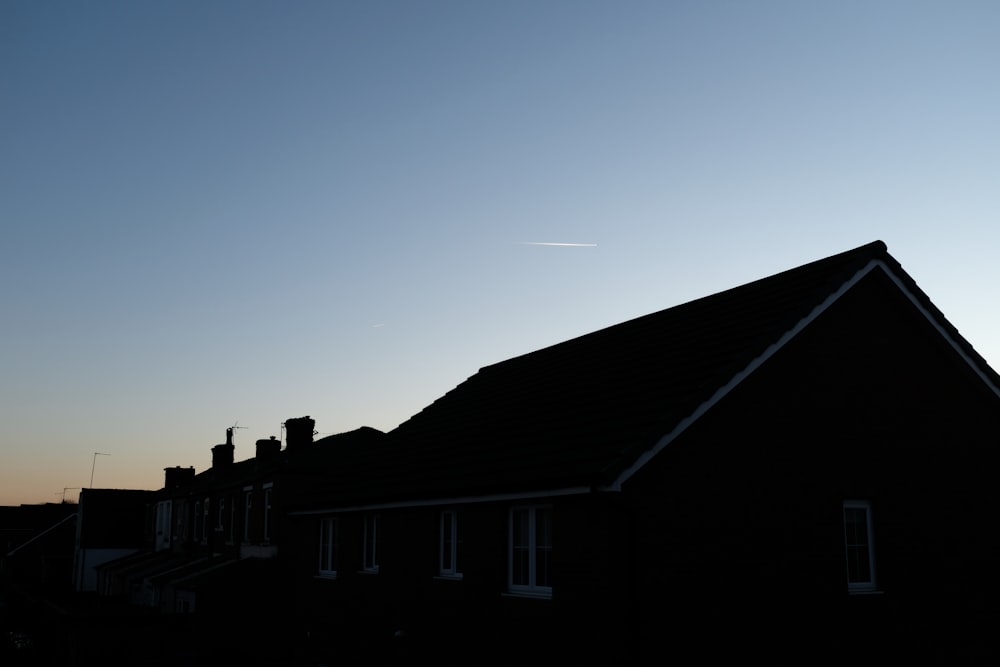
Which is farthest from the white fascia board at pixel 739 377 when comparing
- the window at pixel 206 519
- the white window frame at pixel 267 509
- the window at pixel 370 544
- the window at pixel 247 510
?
the window at pixel 206 519

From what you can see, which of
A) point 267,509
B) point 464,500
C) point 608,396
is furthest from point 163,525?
point 608,396

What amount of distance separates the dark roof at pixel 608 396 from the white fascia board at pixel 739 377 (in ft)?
0.16

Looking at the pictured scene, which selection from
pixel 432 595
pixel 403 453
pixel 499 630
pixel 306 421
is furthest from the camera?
pixel 306 421

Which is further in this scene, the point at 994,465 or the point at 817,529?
the point at 994,465

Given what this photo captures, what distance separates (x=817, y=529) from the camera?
1552 cm

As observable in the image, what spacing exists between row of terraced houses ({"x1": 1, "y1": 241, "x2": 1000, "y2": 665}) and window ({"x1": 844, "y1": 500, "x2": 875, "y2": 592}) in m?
0.04

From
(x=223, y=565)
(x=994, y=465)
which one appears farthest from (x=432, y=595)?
(x=223, y=565)

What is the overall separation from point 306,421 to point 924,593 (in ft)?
112

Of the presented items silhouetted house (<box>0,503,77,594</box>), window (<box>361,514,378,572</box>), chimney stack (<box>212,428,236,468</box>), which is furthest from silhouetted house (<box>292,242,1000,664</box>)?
silhouetted house (<box>0,503,77,594</box>)

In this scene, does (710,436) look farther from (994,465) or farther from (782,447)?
(994,465)

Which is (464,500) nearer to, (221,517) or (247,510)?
(247,510)

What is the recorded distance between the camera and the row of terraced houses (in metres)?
14.2

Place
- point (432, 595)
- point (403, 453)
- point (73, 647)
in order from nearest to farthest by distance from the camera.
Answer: point (432, 595) → point (403, 453) → point (73, 647)

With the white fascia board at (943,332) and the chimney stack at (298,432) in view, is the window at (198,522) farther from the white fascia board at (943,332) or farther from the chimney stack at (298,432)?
the white fascia board at (943,332)
